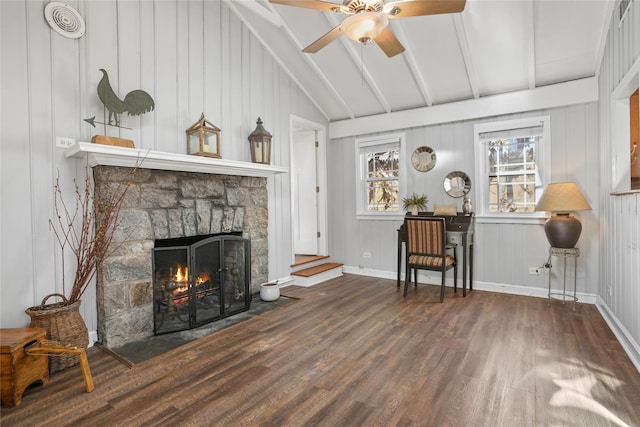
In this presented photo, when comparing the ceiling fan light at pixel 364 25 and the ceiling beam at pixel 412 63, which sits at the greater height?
the ceiling beam at pixel 412 63

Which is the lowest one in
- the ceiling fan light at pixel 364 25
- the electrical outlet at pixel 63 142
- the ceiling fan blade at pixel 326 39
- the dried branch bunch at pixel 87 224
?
the dried branch bunch at pixel 87 224

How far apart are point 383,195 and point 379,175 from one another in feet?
1.11

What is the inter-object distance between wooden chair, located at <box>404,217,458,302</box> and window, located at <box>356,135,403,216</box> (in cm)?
105

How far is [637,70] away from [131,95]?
4.02 meters

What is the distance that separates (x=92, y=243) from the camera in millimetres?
2764

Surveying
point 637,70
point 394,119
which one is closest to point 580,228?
point 637,70

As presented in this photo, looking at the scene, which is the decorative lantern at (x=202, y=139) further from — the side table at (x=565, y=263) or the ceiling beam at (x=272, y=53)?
the side table at (x=565, y=263)

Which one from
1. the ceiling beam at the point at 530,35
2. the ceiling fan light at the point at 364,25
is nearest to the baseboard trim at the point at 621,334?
the ceiling beam at the point at 530,35

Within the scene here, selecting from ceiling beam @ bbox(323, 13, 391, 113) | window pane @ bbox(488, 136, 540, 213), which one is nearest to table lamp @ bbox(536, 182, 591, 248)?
window pane @ bbox(488, 136, 540, 213)

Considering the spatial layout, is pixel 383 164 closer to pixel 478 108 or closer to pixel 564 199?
pixel 478 108

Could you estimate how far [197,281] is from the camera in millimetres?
3389

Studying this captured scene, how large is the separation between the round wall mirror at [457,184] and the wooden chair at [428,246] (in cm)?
83

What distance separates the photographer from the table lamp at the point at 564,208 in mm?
3513

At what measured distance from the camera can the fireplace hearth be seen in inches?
125
